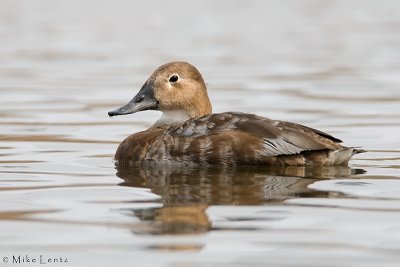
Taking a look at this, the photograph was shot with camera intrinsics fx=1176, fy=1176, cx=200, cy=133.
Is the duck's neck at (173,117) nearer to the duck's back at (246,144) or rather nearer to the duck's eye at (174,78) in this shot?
the duck's eye at (174,78)

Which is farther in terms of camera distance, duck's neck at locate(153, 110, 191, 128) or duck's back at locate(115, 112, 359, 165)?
duck's neck at locate(153, 110, 191, 128)

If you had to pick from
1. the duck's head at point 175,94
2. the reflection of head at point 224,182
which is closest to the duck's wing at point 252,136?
the reflection of head at point 224,182

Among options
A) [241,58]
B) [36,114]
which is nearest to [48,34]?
[241,58]

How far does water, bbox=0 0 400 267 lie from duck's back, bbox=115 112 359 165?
13cm

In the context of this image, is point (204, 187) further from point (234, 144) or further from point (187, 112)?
point (187, 112)

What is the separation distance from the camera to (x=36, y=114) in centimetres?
1308

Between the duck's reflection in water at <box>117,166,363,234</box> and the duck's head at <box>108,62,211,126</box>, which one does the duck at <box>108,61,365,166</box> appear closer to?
the duck's reflection in water at <box>117,166,363,234</box>

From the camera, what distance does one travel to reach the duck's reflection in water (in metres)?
6.65

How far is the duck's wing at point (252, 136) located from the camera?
866 centimetres

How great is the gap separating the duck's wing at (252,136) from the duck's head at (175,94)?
0.87m

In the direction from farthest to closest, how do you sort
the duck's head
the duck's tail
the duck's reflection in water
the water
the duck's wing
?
the duck's head, the duck's tail, the duck's wing, the duck's reflection in water, the water

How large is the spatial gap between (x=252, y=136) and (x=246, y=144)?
0.25 ft

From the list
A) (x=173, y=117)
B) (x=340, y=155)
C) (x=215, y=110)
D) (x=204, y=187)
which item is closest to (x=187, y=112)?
(x=173, y=117)

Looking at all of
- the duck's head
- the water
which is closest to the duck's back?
the water
